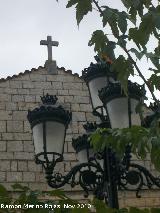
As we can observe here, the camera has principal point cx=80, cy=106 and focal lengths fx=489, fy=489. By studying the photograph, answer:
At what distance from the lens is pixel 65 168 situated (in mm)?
7859

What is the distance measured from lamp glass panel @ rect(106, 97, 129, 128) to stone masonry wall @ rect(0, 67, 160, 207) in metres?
3.73

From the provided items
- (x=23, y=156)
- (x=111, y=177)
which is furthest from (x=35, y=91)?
(x=111, y=177)

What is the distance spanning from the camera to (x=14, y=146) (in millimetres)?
8070

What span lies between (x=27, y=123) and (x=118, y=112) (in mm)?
4725

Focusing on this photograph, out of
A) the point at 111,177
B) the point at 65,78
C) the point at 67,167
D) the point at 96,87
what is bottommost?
the point at 111,177

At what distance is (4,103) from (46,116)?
15.1 ft

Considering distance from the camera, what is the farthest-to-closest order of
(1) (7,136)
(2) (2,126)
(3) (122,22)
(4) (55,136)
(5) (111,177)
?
1. (2) (2,126)
2. (1) (7,136)
3. (4) (55,136)
4. (5) (111,177)
5. (3) (122,22)

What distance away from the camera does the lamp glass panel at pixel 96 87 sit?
14.4 feet

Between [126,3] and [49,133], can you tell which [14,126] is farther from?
[126,3]

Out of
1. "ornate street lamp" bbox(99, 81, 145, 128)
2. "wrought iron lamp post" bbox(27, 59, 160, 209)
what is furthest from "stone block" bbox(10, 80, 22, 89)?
"ornate street lamp" bbox(99, 81, 145, 128)

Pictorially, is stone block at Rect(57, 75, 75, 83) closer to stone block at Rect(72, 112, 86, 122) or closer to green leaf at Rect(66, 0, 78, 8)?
stone block at Rect(72, 112, 86, 122)

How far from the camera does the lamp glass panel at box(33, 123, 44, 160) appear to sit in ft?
13.5

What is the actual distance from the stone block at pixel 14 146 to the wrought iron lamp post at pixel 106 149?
363cm

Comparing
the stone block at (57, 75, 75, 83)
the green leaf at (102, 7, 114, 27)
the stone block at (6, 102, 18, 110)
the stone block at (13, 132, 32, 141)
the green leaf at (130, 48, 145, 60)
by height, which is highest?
the stone block at (57, 75, 75, 83)
